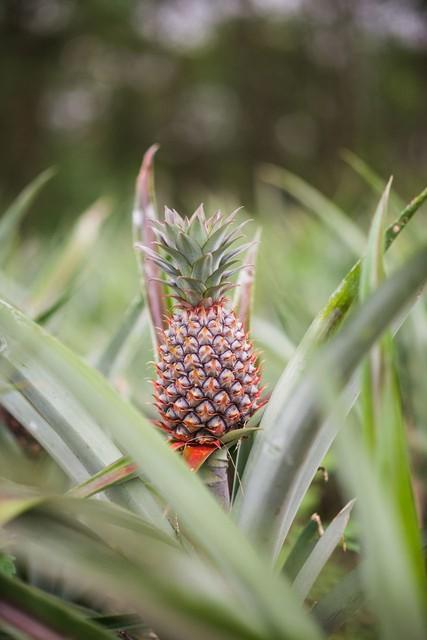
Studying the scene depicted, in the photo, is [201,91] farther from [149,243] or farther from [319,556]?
[319,556]

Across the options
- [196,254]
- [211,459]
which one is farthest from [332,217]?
[211,459]

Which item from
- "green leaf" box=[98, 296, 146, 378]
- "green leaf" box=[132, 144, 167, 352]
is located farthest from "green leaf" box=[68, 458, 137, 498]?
"green leaf" box=[98, 296, 146, 378]

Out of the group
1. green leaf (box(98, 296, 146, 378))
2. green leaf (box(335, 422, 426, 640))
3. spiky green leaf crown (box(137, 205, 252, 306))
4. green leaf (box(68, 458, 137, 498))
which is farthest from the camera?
green leaf (box(98, 296, 146, 378))

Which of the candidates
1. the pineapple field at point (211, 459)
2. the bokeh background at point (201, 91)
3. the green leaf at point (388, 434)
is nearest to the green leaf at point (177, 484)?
the pineapple field at point (211, 459)

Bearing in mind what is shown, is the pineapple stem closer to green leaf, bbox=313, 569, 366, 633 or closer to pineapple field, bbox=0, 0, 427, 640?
pineapple field, bbox=0, 0, 427, 640

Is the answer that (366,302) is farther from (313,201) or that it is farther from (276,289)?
(313,201)

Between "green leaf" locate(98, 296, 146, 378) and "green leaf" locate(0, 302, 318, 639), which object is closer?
"green leaf" locate(0, 302, 318, 639)

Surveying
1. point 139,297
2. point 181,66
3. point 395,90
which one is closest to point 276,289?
point 139,297

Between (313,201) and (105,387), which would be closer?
(105,387)
